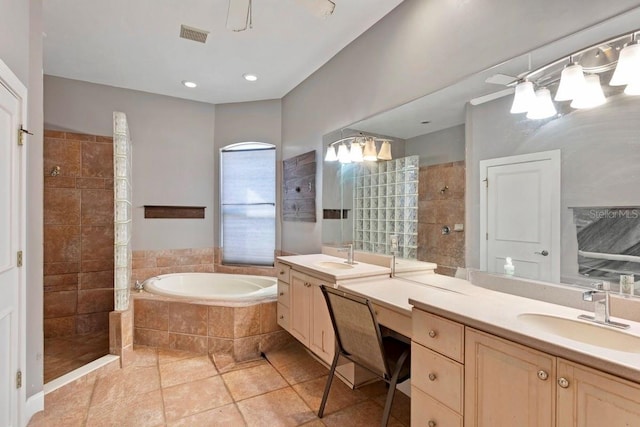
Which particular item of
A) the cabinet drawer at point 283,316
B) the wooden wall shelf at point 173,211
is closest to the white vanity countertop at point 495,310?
the cabinet drawer at point 283,316

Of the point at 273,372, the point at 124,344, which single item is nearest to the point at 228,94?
the point at 124,344

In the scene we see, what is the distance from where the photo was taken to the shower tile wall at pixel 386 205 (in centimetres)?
225

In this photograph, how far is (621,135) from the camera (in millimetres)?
1235

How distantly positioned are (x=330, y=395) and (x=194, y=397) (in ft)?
3.06

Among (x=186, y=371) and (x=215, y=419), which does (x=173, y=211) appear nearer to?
(x=186, y=371)

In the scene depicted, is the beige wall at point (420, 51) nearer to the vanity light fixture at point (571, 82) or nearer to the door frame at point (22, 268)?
the vanity light fixture at point (571, 82)

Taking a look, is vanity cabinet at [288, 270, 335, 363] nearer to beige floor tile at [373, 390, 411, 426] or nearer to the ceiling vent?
beige floor tile at [373, 390, 411, 426]

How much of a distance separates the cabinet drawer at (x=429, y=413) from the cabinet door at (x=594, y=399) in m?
0.43

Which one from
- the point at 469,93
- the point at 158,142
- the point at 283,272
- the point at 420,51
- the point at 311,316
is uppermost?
the point at 420,51

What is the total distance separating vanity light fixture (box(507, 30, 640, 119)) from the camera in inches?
47.9

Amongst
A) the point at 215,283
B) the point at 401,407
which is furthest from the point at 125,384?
the point at 401,407

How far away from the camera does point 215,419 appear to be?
6.48 feet

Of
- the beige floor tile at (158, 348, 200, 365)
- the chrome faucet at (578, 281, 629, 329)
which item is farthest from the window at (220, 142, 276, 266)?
the chrome faucet at (578, 281, 629, 329)

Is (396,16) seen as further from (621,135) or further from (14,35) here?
(14,35)
